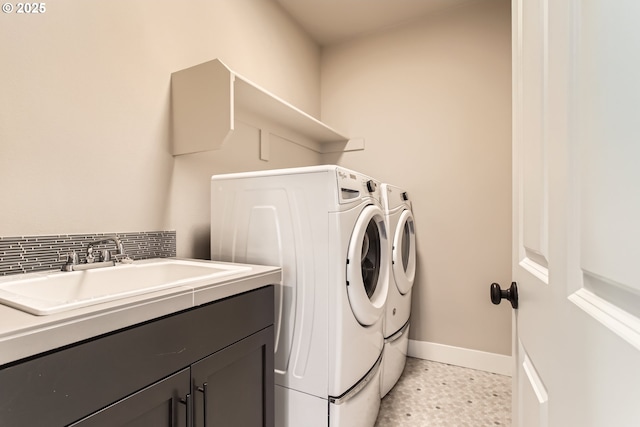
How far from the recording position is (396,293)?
2.00 metres

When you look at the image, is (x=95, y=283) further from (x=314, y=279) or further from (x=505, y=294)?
(x=505, y=294)

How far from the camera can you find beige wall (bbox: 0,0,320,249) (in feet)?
3.46

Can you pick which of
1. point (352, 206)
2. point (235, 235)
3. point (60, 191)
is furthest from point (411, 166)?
point (60, 191)

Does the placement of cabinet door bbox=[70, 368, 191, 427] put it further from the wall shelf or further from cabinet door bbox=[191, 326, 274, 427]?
the wall shelf

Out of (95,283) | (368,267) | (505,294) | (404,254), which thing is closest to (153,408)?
(95,283)

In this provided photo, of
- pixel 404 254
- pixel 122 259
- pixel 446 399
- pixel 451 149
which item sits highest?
pixel 451 149

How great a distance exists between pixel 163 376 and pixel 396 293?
1.52 m

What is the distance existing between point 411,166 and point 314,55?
1.41m

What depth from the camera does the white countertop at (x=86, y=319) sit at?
0.54 metres

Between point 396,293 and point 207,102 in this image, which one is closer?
point 207,102

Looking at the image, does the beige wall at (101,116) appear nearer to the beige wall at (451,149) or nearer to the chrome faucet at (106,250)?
the chrome faucet at (106,250)

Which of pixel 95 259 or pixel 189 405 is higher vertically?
pixel 95 259

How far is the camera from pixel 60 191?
115 cm

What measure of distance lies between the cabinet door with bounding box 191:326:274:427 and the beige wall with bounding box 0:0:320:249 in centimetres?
77
